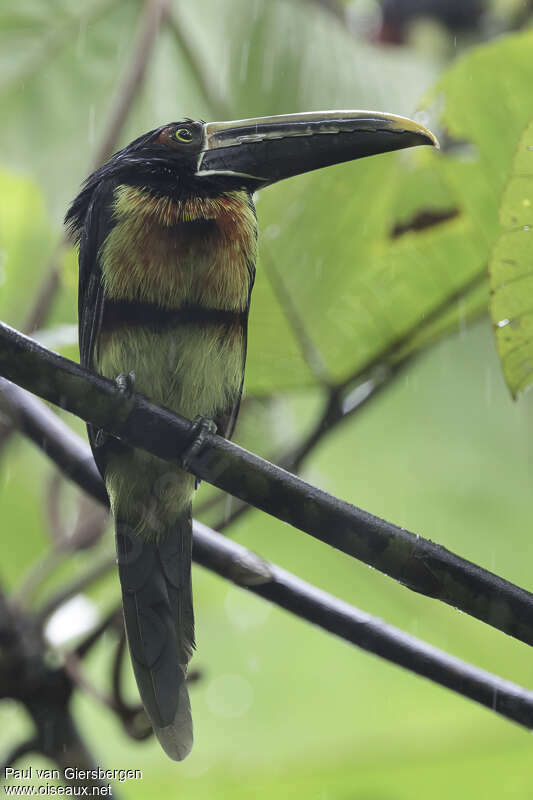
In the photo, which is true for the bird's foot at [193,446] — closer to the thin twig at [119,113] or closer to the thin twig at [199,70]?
the thin twig at [119,113]

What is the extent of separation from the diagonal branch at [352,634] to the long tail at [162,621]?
5 centimetres

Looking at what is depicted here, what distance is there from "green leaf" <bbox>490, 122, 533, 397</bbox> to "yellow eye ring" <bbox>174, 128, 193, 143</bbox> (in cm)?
89

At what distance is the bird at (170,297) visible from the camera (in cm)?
169

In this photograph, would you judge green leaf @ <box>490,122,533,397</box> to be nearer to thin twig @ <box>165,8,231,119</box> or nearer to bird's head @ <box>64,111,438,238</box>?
bird's head @ <box>64,111,438,238</box>

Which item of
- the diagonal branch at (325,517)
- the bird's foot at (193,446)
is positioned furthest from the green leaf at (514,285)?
the bird's foot at (193,446)

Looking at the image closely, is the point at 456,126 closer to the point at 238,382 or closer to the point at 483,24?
the point at 238,382

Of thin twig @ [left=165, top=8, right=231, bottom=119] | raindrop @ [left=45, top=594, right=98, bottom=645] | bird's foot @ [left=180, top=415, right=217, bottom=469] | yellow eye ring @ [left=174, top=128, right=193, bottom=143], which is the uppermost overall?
thin twig @ [left=165, top=8, right=231, bottom=119]

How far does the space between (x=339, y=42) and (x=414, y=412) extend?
0.91 m

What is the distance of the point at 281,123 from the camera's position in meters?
1.68

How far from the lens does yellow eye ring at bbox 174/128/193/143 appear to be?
6.24 feet

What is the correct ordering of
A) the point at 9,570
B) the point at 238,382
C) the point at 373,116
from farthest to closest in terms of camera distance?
1. the point at 9,570
2. the point at 238,382
3. the point at 373,116

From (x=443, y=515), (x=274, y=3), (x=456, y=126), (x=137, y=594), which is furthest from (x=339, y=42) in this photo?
(x=137, y=594)

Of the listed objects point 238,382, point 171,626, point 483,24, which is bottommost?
point 171,626

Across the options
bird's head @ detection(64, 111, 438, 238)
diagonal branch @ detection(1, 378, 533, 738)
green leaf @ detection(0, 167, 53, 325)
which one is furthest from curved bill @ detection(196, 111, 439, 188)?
diagonal branch @ detection(1, 378, 533, 738)
